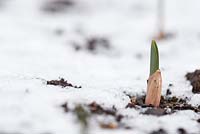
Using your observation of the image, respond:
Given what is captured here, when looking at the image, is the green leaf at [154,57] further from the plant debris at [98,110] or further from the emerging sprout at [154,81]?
the plant debris at [98,110]

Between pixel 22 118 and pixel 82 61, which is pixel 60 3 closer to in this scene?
pixel 82 61

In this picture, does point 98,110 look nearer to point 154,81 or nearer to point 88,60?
point 154,81

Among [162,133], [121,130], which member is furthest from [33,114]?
[162,133]

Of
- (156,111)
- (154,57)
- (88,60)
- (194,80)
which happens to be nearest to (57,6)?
(88,60)

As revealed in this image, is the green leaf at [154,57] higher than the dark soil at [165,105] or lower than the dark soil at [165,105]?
higher

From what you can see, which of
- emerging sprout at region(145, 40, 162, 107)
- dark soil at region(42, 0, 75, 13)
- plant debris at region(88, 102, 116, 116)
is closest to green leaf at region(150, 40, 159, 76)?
emerging sprout at region(145, 40, 162, 107)

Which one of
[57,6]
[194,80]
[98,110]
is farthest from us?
[57,6]

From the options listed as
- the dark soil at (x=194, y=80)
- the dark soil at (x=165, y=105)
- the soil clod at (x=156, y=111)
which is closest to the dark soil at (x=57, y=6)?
the dark soil at (x=194, y=80)

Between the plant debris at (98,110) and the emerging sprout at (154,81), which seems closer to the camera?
the plant debris at (98,110)
